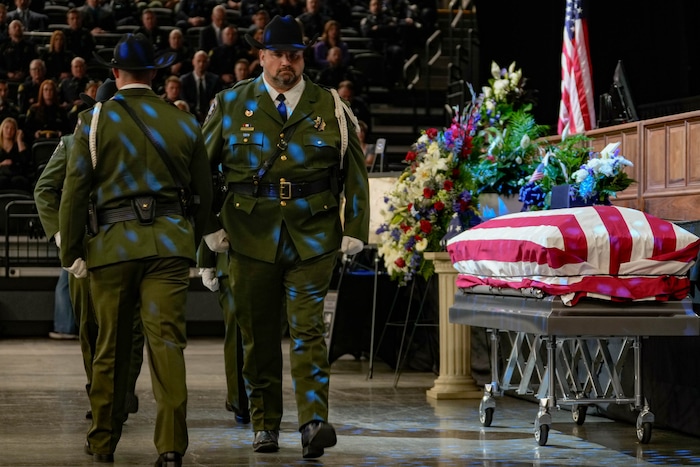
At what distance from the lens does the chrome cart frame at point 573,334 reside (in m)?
5.69

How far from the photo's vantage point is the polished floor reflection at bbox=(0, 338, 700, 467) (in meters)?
5.57

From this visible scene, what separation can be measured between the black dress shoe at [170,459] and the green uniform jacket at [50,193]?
141 centimetres

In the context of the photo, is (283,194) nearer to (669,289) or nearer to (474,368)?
(669,289)

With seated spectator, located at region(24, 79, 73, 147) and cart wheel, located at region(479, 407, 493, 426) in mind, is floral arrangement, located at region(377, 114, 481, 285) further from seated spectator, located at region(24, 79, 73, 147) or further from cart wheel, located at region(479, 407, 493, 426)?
seated spectator, located at region(24, 79, 73, 147)

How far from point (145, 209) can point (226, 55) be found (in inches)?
468

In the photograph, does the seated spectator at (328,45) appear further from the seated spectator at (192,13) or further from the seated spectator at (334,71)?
the seated spectator at (192,13)

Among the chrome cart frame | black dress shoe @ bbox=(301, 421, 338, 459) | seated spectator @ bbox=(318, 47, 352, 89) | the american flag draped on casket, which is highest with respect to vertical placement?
seated spectator @ bbox=(318, 47, 352, 89)

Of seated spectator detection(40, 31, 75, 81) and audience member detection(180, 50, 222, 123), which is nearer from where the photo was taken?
audience member detection(180, 50, 222, 123)

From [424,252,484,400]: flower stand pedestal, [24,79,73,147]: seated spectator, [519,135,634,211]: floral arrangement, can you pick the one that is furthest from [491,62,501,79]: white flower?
[24,79,73,147]: seated spectator

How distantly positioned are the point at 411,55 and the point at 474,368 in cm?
1085

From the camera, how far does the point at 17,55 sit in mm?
16500

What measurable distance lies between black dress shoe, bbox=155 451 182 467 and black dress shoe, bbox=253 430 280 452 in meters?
0.74

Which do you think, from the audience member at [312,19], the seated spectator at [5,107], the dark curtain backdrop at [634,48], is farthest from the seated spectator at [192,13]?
the dark curtain backdrop at [634,48]

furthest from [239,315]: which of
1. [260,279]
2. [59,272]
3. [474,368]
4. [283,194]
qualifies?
[59,272]
